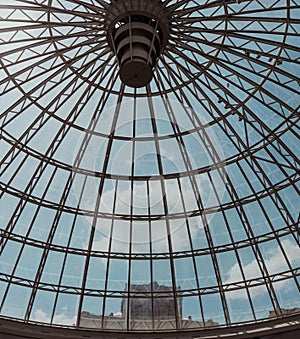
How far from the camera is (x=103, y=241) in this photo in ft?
125

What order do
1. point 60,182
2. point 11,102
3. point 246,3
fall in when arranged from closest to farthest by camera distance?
point 246,3
point 11,102
point 60,182

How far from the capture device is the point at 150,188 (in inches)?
1495

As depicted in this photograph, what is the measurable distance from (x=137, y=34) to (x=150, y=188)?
49.2ft

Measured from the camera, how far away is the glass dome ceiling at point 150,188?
103 ft

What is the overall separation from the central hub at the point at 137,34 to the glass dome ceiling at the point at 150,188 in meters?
4.24

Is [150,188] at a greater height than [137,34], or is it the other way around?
[150,188]

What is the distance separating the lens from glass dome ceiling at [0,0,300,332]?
31.4 metres

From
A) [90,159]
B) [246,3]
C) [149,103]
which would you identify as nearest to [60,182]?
[90,159]

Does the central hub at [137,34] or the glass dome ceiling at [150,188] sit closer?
the central hub at [137,34]

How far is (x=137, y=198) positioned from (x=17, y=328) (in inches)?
515

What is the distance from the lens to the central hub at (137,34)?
83.1 ft

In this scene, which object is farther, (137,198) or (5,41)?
(137,198)

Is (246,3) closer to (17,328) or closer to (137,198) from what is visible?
(137,198)

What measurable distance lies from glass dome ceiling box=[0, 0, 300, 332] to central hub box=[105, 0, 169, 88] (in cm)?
424
